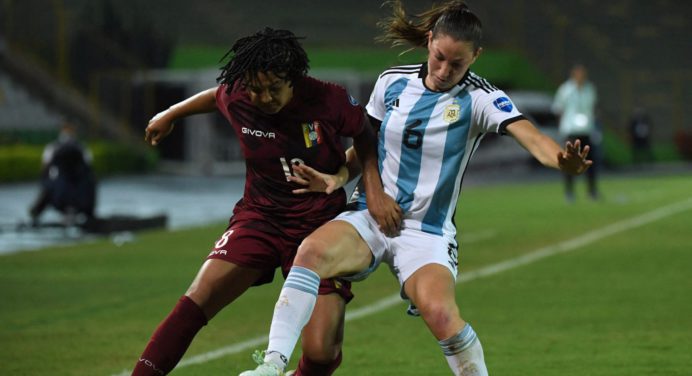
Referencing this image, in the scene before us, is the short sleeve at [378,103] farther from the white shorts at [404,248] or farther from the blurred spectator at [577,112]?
the blurred spectator at [577,112]

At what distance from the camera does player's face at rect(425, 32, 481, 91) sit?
6.61 meters

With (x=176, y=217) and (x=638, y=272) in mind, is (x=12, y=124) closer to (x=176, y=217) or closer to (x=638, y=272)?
(x=176, y=217)

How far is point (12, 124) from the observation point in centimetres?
3869

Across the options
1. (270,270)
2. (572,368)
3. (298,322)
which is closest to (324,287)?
(270,270)

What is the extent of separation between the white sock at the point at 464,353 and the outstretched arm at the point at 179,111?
1.75 metres

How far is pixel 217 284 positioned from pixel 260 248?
28cm

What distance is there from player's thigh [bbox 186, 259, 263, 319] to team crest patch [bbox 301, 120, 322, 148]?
0.69m

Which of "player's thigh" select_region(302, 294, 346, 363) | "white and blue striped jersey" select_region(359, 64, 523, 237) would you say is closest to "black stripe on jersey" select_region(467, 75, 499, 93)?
"white and blue striped jersey" select_region(359, 64, 523, 237)

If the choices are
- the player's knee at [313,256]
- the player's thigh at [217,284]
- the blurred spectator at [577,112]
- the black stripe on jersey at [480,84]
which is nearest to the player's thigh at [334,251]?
the player's knee at [313,256]

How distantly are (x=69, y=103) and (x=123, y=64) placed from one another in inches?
82.3

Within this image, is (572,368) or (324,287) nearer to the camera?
(324,287)

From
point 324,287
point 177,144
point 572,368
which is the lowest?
Answer: point 177,144

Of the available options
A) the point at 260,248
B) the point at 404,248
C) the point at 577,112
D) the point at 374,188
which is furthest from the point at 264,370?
the point at 577,112

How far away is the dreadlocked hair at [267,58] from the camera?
650cm
